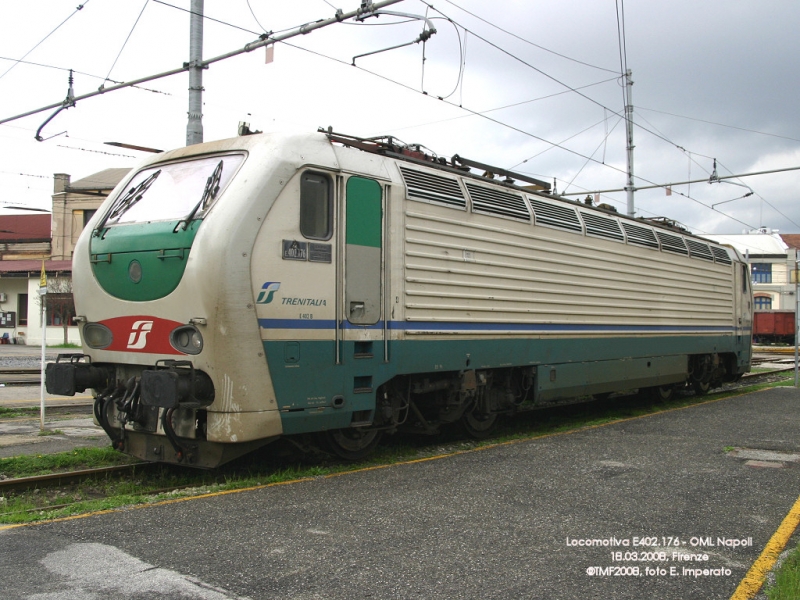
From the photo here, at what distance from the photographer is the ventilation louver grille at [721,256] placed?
1583 cm

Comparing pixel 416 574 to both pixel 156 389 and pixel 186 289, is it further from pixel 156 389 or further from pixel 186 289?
pixel 186 289

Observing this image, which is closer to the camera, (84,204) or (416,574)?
(416,574)

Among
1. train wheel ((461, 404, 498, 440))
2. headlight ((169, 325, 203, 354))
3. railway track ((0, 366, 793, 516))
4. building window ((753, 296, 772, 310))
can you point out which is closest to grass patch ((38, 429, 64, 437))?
railway track ((0, 366, 793, 516))

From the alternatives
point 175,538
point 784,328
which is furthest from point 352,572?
point 784,328

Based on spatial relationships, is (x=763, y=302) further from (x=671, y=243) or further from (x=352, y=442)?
(x=352, y=442)

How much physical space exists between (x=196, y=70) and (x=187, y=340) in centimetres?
719

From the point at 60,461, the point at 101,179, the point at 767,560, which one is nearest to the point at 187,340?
the point at 60,461

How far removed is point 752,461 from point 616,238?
4.87 metres

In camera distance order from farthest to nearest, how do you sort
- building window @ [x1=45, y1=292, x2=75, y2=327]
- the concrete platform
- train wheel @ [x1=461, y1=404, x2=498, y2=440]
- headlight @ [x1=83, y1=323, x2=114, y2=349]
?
building window @ [x1=45, y1=292, x2=75, y2=327] < train wheel @ [x1=461, y1=404, x2=498, y2=440] < headlight @ [x1=83, y1=323, x2=114, y2=349] < the concrete platform

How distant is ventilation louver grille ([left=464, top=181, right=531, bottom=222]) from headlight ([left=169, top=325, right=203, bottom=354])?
12.7ft

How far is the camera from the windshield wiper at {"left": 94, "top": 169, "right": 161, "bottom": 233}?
7301 millimetres

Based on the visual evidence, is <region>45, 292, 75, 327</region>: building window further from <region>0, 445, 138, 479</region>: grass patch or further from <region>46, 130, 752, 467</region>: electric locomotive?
<region>46, 130, 752, 467</region>: electric locomotive

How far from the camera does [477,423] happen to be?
9391mm

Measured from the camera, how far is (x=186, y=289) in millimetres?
6285
